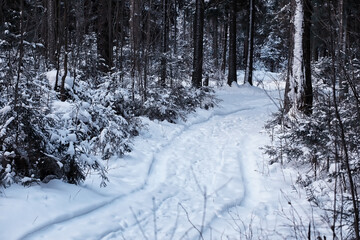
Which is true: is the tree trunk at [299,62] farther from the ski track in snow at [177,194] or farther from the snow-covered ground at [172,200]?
the ski track in snow at [177,194]

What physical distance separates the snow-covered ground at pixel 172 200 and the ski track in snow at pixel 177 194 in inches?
0.4

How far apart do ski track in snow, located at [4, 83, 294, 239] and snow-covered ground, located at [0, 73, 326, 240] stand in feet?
0.03

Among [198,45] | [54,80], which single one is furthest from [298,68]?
[198,45]

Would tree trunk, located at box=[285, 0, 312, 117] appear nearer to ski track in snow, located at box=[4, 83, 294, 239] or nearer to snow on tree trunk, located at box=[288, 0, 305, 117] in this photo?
snow on tree trunk, located at box=[288, 0, 305, 117]

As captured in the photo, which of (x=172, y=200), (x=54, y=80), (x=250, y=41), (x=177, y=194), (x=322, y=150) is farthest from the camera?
(x=250, y=41)

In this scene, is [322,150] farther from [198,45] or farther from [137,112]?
[198,45]

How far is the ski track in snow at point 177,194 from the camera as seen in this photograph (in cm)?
320

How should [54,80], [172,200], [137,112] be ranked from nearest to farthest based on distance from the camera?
[172,200]
[54,80]
[137,112]

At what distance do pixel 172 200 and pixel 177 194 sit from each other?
0.75 feet

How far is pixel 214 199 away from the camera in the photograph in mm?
→ 4223

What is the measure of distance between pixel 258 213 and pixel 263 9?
71.8 feet

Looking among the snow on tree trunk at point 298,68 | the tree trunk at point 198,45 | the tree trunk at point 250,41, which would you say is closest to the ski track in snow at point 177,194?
the snow on tree trunk at point 298,68

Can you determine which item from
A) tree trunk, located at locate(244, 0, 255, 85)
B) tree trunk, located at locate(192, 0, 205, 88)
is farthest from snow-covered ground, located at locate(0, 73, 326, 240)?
tree trunk, located at locate(244, 0, 255, 85)

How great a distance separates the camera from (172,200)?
4.13 metres
